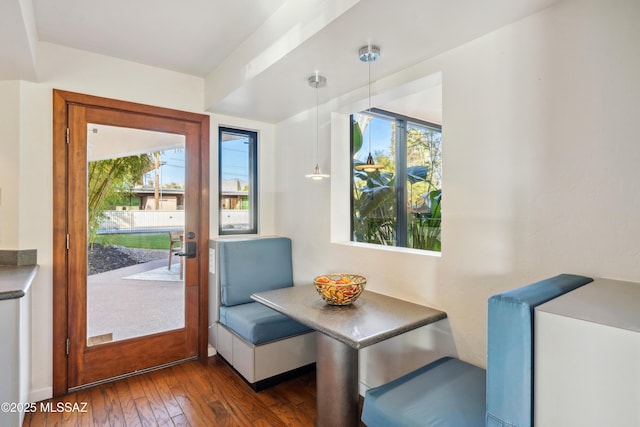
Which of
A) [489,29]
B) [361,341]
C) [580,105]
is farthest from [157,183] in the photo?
[580,105]

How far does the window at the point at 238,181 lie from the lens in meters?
3.21

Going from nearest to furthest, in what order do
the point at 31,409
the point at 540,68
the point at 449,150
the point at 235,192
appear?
the point at 540,68
the point at 449,150
the point at 31,409
the point at 235,192

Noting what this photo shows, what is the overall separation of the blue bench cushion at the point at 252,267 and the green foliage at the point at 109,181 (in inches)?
34.9

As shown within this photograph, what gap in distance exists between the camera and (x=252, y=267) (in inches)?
114

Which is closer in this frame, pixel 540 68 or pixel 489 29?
pixel 540 68

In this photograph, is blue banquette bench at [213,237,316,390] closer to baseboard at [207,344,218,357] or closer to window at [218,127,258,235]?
baseboard at [207,344,218,357]

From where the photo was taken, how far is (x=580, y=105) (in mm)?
1380

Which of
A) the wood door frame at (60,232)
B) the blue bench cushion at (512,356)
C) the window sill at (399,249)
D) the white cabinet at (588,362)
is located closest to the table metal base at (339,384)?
the window sill at (399,249)

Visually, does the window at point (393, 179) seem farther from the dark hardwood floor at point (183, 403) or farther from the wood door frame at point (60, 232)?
the wood door frame at point (60, 232)

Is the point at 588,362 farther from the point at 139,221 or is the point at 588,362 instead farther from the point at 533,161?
the point at 139,221

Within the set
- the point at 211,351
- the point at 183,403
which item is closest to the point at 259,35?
the point at 183,403

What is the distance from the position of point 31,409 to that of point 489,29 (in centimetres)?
353

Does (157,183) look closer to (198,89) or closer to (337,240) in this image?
(198,89)

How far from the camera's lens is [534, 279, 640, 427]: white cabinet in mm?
814
